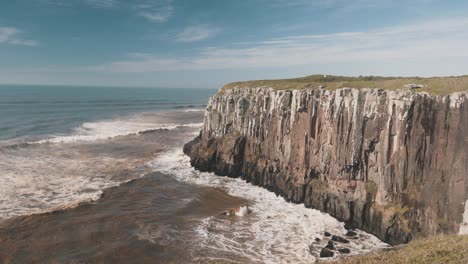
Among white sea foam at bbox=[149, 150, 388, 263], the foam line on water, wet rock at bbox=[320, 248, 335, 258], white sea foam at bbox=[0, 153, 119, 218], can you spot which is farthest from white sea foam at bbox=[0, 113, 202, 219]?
the foam line on water

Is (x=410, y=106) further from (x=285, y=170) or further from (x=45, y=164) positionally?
(x=45, y=164)

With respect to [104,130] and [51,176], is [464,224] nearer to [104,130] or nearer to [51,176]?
[51,176]

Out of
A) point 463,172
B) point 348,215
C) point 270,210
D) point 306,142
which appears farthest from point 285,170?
point 463,172

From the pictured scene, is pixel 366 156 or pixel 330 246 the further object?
pixel 366 156

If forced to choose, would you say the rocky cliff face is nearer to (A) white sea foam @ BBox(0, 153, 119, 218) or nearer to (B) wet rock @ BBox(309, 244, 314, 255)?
(B) wet rock @ BBox(309, 244, 314, 255)

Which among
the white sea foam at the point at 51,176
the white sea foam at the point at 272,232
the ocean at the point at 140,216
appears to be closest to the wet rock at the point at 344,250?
the white sea foam at the point at 272,232

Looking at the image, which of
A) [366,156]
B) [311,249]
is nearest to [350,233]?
[311,249]

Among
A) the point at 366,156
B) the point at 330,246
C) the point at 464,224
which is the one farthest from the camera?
the point at 366,156
